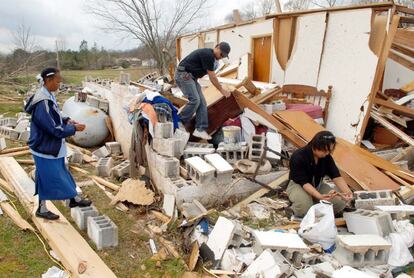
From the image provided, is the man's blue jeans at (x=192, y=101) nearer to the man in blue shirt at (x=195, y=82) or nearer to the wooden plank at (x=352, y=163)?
the man in blue shirt at (x=195, y=82)

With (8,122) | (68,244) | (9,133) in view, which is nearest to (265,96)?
(68,244)

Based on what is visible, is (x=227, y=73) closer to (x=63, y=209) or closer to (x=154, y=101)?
(x=154, y=101)

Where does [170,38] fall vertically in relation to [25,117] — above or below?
above

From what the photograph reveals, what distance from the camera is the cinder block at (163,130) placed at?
530cm

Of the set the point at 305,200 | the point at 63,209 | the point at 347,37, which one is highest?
the point at 347,37

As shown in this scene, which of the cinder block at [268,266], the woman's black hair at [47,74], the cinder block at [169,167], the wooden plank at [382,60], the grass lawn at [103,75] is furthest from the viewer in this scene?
the grass lawn at [103,75]

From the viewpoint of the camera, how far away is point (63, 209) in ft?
16.2

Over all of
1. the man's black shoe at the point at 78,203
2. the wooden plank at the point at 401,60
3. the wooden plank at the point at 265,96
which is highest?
the wooden plank at the point at 401,60

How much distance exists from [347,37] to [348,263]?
4.64 meters

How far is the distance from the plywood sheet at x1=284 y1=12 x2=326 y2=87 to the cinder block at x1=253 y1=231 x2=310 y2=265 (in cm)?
461

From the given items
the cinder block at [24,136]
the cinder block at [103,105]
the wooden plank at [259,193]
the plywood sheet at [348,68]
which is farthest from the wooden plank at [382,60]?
the cinder block at [24,136]

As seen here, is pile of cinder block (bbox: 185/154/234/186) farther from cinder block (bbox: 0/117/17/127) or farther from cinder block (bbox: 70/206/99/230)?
cinder block (bbox: 0/117/17/127)

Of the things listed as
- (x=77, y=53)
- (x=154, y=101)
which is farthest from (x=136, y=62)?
(x=154, y=101)

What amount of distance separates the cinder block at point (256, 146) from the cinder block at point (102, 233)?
2465 mm
